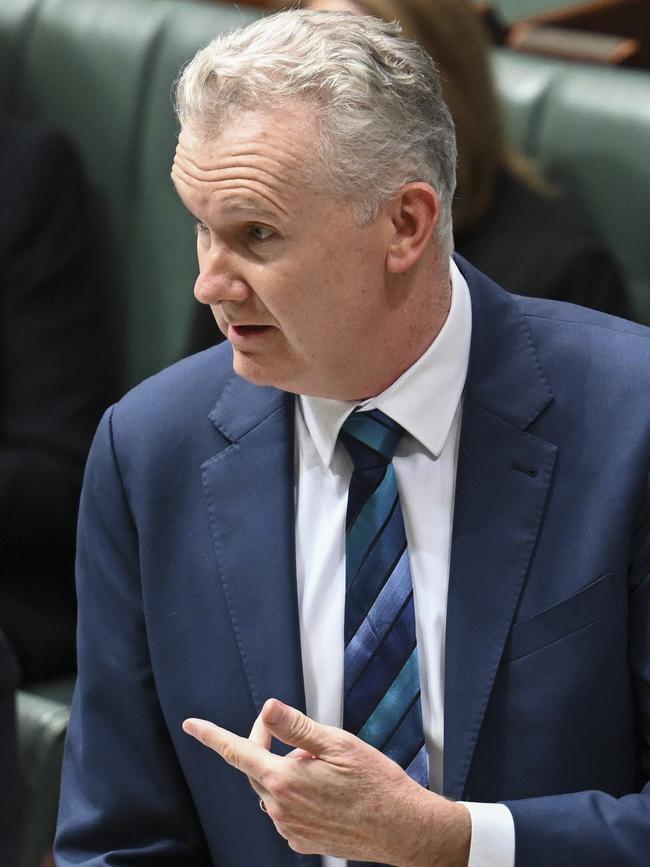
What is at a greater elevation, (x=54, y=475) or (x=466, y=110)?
(x=466, y=110)

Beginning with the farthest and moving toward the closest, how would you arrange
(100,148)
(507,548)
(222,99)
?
(100,148), (507,548), (222,99)

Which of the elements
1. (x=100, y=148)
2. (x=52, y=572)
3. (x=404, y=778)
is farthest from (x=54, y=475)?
(x=404, y=778)

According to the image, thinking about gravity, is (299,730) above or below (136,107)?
above

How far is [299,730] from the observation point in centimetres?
108

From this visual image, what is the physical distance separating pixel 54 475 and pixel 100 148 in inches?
20.5

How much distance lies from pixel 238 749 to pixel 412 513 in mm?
242

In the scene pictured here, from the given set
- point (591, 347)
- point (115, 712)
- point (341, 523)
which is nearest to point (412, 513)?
point (341, 523)

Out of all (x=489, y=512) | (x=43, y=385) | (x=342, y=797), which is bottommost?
(x=43, y=385)

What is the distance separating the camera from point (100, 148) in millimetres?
2273

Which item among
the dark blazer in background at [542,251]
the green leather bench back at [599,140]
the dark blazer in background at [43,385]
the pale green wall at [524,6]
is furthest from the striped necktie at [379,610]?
the pale green wall at [524,6]

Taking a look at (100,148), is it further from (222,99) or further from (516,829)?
(516,829)

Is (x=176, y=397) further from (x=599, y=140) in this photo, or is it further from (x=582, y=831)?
(x=599, y=140)

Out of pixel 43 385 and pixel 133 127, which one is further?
pixel 133 127

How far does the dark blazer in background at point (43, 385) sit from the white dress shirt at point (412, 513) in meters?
0.87
